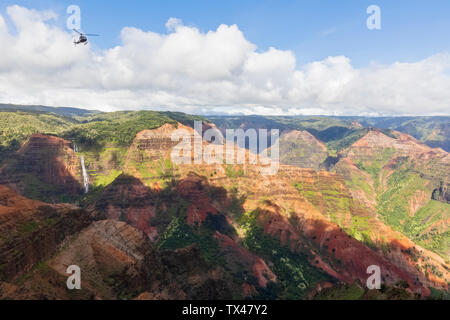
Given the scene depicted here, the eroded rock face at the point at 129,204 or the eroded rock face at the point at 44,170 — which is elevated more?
the eroded rock face at the point at 44,170

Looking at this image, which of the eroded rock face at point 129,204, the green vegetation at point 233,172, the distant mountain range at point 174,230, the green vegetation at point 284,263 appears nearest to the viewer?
the distant mountain range at point 174,230

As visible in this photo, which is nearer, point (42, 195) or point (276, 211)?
point (276, 211)

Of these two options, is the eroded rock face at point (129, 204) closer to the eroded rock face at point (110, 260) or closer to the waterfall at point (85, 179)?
the waterfall at point (85, 179)

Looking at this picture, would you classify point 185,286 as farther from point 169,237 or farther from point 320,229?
point 320,229

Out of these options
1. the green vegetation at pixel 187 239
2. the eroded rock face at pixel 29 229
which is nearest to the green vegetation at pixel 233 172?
the green vegetation at pixel 187 239
